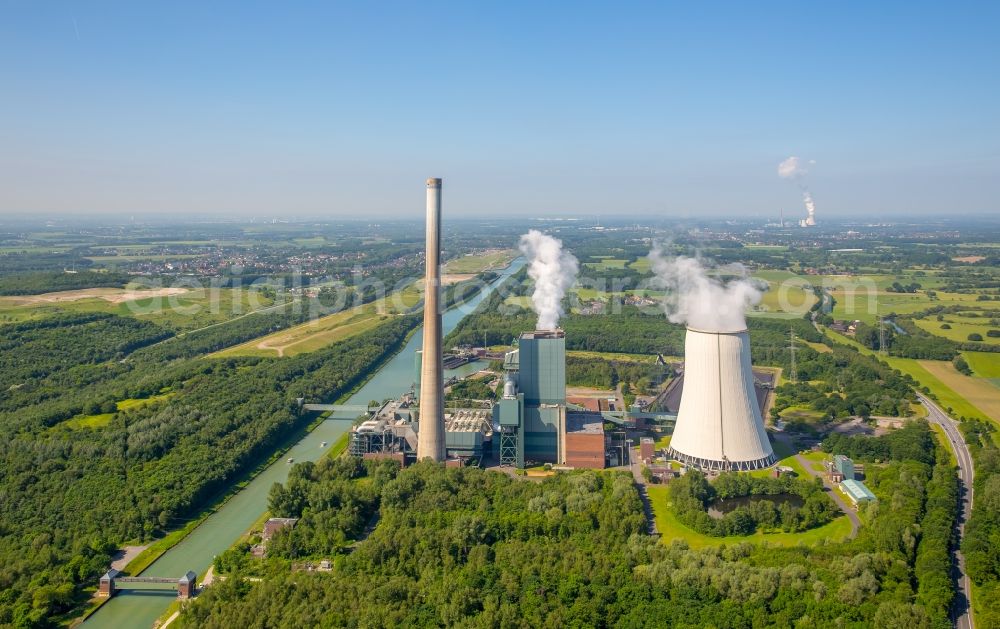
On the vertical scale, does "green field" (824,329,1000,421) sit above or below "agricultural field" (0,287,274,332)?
below

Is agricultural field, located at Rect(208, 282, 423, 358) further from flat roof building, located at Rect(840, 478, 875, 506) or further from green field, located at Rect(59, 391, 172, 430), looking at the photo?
flat roof building, located at Rect(840, 478, 875, 506)

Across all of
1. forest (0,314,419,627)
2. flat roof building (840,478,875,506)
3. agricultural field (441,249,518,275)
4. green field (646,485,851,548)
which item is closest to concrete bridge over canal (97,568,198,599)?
forest (0,314,419,627)

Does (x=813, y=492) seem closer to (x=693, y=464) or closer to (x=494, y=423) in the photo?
(x=693, y=464)

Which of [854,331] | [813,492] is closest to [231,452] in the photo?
[813,492]

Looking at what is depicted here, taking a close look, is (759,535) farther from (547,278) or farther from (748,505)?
(547,278)

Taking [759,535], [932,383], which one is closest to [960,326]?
[932,383]

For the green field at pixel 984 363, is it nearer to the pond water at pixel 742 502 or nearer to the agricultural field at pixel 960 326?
the agricultural field at pixel 960 326
